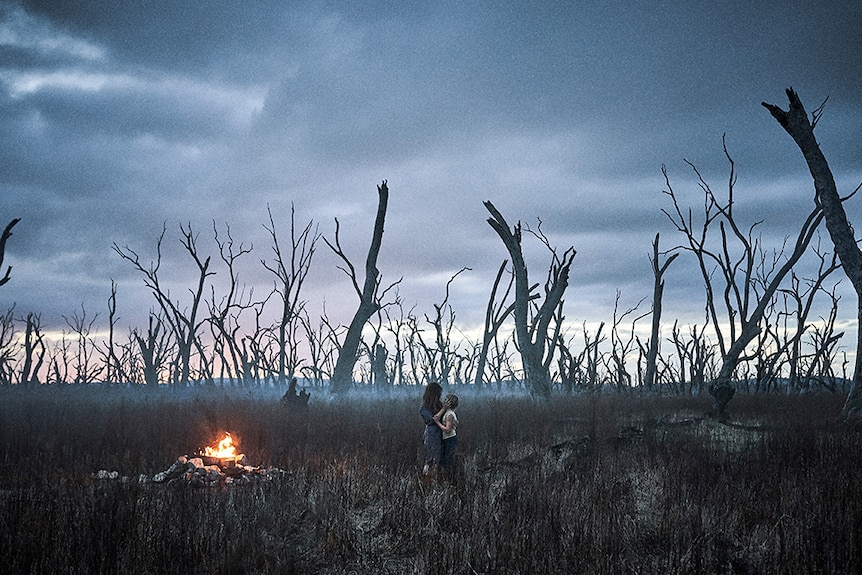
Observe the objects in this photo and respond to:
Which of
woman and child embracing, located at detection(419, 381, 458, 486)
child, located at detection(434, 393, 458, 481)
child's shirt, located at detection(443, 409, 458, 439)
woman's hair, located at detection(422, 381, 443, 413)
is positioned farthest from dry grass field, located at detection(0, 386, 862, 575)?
woman's hair, located at detection(422, 381, 443, 413)

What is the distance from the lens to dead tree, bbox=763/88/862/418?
1095 cm

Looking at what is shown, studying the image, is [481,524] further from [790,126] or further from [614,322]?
[614,322]

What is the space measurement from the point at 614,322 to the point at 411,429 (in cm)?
2806

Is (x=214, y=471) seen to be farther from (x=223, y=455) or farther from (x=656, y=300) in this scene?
(x=656, y=300)

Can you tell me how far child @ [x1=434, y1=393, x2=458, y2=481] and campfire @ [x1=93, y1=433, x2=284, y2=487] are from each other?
2120mm

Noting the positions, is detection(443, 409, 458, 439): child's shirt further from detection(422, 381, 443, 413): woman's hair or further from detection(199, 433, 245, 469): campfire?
detection(199, 433, 245, 469): campfire

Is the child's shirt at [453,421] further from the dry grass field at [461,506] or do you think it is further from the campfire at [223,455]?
the campfire at [223,455]

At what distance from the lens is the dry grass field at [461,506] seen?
14.9 feet

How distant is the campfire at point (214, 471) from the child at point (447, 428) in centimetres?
212

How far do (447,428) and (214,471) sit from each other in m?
3.12

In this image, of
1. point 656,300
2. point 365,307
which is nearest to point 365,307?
point 365,307

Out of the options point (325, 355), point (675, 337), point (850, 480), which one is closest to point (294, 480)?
point (850, 480)

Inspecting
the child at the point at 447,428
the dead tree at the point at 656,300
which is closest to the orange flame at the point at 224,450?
the child at the point at 447,428

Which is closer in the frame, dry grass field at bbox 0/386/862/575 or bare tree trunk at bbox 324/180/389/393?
dry grass field at bbox 0/386/862/575
